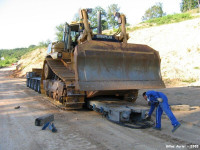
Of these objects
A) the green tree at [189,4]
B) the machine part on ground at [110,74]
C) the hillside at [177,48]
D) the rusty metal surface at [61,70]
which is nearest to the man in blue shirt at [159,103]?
the machine part on ground at [110,74]

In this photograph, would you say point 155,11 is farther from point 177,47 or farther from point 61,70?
point 61,70

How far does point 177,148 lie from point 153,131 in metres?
1.14

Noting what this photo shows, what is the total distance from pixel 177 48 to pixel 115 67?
18.9 metres

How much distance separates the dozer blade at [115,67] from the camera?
6.02m

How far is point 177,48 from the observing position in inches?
920

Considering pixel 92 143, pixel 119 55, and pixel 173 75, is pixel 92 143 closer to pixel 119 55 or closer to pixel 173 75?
pixel 119 55

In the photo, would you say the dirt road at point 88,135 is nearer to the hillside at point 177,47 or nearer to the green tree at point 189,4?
the hillside at point 177,47

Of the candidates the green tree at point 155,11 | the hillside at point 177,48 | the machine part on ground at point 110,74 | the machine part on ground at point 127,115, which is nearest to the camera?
the machine part on ground at point 127,115

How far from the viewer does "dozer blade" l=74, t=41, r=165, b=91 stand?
6.02 meters

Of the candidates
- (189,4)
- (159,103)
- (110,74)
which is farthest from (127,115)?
(189,4)

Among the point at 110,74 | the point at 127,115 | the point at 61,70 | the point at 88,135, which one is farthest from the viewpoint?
the point at 61,70

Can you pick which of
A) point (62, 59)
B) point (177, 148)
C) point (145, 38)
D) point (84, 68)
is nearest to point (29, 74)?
point (62, 59)

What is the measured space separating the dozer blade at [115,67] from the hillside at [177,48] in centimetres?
1060

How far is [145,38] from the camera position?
2916cm
